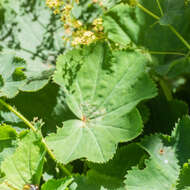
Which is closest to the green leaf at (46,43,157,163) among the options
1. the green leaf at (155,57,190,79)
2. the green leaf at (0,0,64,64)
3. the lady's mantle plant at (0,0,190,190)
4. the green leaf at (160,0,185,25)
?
the lady's mantle plant at (0,0,190,190)

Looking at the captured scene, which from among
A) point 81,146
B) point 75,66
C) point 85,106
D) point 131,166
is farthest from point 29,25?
point 131,166

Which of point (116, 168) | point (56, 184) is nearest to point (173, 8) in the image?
point (116, 168)

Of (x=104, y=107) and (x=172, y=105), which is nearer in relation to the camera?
(x=104, y=107)

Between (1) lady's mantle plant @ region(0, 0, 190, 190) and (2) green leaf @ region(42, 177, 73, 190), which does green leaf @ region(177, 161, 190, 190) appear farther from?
(2) green leaf @ region(42, 177, 73, 190)

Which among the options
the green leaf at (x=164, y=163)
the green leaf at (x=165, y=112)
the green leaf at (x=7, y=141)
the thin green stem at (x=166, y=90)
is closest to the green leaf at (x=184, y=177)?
the green leaf at (x=164, y=163)

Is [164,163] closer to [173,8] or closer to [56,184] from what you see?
[56,184]

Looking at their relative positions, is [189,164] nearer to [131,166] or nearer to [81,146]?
[131,166]
